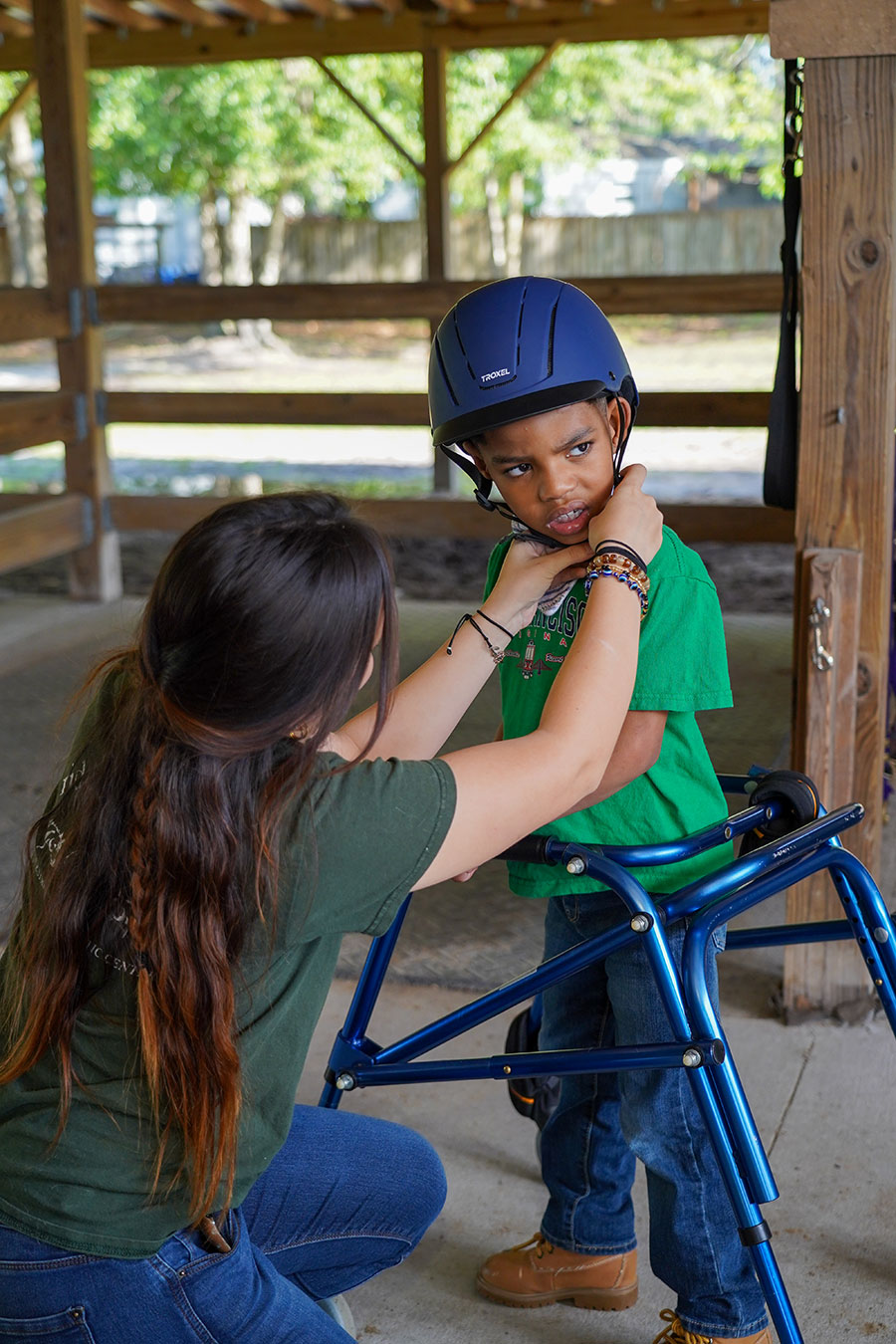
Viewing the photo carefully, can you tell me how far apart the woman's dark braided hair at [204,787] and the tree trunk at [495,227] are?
23828 mm

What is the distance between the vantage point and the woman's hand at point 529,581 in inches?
75.3

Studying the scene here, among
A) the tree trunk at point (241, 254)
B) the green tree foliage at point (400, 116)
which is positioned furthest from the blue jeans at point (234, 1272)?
the tree trunk at point (241, 254)

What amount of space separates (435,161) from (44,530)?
12.5ft

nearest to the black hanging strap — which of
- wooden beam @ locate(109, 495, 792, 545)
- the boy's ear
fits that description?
the boy's ear

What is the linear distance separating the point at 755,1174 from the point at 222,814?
30.3 inches

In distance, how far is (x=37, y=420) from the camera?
715 cm

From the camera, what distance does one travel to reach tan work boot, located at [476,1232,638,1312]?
2.22 meters

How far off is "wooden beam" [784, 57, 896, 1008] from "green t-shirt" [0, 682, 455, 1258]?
1617mm

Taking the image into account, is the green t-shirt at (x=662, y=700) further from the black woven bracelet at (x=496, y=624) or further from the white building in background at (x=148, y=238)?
the white building in background at (x=148, y=238)

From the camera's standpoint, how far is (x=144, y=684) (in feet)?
4.78

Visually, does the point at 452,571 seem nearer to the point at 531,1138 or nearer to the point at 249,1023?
the point at 531,1138

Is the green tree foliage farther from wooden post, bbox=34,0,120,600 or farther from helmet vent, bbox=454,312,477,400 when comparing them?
helmet vent, bbox=454,312,477,400

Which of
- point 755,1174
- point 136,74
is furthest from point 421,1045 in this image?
point 136,74

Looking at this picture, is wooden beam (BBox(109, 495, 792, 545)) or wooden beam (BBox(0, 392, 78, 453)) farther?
wooden beam (BBox(0, 392, 78, 453))
